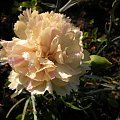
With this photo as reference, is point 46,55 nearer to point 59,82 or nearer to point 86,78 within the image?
point 59,82

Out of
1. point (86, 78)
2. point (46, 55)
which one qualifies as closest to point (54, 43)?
point (46, 55)

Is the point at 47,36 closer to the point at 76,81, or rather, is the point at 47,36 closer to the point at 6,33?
the point at 76,81

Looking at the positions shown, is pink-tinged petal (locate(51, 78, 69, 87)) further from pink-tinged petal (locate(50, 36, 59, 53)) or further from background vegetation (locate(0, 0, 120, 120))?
background vegetation (locate(0, 0, 120, 120))

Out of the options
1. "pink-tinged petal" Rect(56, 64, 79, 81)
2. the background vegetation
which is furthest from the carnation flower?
the background vegetation

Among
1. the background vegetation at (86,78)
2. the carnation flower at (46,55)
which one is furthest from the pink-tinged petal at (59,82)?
the background vegetation at (86,78)

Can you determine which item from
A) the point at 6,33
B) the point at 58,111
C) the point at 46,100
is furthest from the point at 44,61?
the point at 6,33

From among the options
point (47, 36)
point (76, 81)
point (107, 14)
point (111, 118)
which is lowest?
point (111, 118)
